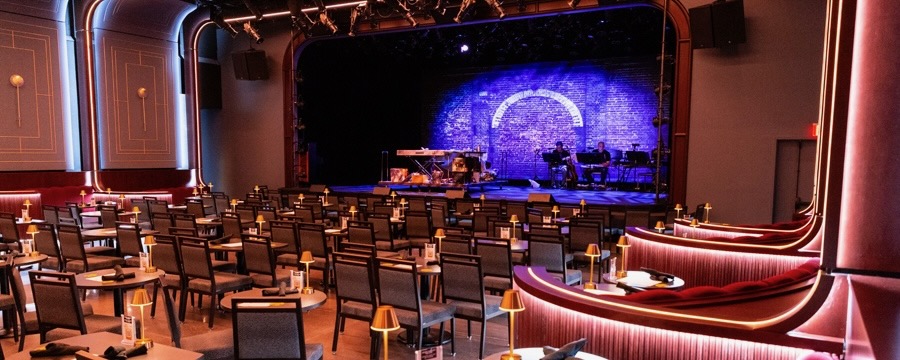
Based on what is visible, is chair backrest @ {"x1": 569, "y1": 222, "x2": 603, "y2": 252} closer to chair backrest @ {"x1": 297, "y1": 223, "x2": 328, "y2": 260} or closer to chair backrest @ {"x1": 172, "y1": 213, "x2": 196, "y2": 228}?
chair backrest @ {"x1": 297, "y1": 223, "x2": 328, "y2": 260}

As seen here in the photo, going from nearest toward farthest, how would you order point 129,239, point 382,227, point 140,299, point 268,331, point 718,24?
1. point 140,299
2. point 268,331
3. point 129,239
4. point 382,227
5. point 718,24

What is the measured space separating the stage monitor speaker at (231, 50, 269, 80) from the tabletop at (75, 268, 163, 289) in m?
10.6

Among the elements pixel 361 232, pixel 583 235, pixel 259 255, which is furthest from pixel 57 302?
pixel 583 235

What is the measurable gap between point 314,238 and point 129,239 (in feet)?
6.41

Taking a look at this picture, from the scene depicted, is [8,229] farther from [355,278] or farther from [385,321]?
Result: [385,321]

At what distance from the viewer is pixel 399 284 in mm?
4258

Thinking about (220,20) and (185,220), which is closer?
(185,220)

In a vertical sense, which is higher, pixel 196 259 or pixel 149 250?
pixel 149 250

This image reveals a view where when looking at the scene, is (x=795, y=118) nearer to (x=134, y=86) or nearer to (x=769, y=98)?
(x=769, y=98)

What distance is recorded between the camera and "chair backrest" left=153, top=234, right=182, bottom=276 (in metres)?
5.39

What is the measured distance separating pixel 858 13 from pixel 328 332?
4.46 metres

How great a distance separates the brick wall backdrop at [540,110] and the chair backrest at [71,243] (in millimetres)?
13650

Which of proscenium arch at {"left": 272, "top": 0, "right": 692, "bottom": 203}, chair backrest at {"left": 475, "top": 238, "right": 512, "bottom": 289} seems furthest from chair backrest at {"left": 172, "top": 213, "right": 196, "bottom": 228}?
proscenium arch at {"left": 272, "top": 0, "right": 692, "bottom": 203}

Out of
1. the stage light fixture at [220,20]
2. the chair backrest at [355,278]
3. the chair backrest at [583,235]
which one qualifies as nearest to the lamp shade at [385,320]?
the chair backrest at [355,278]
